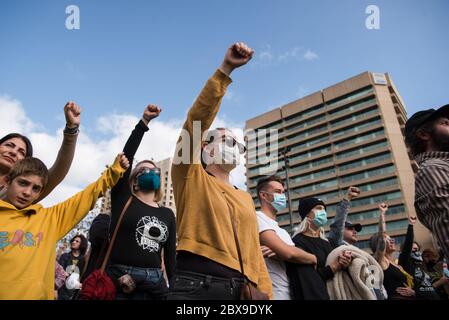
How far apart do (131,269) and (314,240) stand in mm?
2115

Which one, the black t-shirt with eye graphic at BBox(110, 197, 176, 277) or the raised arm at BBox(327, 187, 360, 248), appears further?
the raised arm at BBox(327, 187, 360, 248)

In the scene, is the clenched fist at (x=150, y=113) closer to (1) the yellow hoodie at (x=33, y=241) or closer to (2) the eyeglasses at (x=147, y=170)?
(2) the eyeglasses at (x=147, y=170)

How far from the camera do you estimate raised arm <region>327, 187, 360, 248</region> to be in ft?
13.4

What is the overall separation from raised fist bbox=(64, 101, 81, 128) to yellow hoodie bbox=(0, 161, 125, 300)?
0.63 metres

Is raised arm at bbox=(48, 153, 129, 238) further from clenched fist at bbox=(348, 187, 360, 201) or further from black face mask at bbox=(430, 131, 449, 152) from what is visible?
clenched fist at bbox=(348, 187, 360, 201)

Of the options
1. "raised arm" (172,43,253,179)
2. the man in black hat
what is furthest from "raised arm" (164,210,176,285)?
the man in black hat

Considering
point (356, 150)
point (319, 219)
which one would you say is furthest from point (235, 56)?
point (356, 150)

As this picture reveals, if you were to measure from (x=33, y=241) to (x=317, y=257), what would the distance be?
2.60m

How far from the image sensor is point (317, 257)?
3146mm

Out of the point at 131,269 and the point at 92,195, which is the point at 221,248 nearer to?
the point at 131,269

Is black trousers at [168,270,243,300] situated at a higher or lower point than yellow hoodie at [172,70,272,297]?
lower

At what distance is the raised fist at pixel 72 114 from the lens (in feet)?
8.22

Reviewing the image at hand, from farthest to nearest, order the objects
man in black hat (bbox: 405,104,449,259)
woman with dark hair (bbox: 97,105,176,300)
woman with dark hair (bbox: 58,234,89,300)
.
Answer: woman with dark hair (bbox: 58,234,89,300) < woman with dark hair (bbox: 97,105,176,300) < man in black hat (bbox: 405,104,449,259)

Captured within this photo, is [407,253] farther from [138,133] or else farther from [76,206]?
[76,206]
